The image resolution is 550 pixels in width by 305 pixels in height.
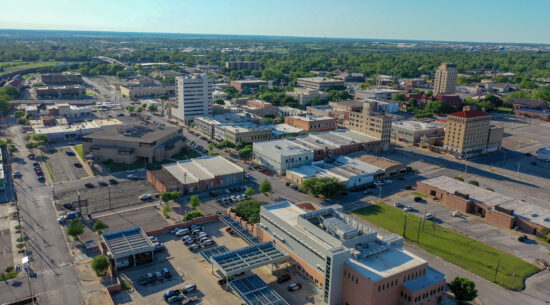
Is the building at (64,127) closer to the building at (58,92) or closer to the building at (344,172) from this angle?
the building at (58,92)

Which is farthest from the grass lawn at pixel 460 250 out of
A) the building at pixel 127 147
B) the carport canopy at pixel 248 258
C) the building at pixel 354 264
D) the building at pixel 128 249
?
the building at pixel 127 147

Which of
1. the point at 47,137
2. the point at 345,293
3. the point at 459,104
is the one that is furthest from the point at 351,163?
the point at 459,104

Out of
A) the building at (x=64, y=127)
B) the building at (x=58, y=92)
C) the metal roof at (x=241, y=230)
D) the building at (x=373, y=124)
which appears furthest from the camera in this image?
the building at (x=58, y=92)

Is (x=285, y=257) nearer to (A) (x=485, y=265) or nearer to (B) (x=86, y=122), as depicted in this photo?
(A) (x=485, y=265)

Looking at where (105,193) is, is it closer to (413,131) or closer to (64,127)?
(64,127)

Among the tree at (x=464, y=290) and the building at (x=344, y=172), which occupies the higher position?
the building at (x=344, y=172)

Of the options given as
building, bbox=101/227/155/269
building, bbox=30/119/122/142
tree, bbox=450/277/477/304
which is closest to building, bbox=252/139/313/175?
building, bbox=101/227/155/269
